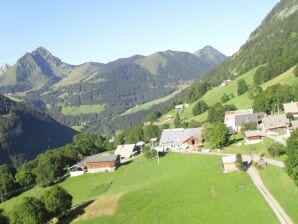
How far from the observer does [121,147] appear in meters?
172

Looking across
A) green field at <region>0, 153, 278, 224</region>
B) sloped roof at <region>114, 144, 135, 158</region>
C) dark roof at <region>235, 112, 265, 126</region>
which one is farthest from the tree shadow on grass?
dark roof at <region>235, 112, 265, 126</region>

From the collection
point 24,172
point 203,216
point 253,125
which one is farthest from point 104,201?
point 24,172

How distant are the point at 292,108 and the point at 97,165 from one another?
7326cm

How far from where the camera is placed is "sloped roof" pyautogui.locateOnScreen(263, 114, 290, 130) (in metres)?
135

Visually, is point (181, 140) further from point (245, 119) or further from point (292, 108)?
point (292, 108)

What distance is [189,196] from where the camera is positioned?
91500 millimetres

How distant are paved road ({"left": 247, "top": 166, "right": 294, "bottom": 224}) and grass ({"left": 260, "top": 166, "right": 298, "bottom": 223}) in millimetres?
709

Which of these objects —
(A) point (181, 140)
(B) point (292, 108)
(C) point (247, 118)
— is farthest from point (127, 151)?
(B) point (292, 108)

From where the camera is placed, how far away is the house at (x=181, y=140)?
14885cm

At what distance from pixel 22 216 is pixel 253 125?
81.1 meters

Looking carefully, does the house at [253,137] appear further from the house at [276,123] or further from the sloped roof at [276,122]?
the sloped roof at [276,122]

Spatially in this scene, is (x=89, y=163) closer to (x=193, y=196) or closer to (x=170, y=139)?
(x=170, y=139)

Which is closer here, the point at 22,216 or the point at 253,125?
the point at 22,216

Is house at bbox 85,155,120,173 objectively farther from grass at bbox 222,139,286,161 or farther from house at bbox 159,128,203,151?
grass at bbox 222,139,286,161
